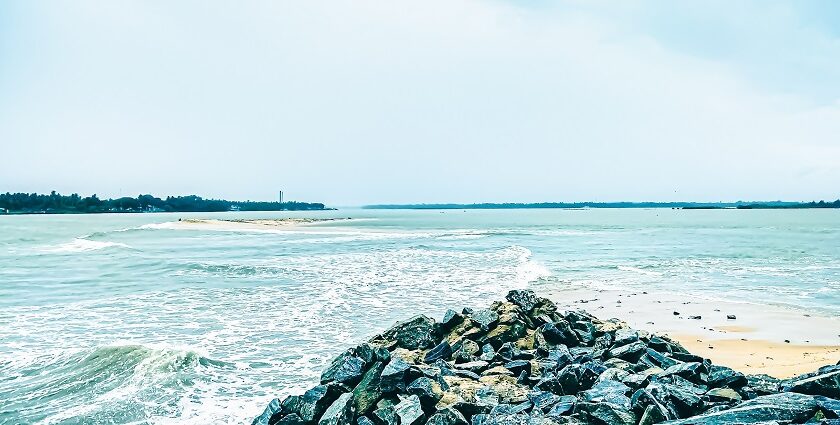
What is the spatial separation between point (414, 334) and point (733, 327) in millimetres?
10609

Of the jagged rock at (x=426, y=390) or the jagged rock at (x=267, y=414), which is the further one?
the jagged rock at (x=267, y=414)

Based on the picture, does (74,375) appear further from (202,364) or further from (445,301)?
(445,301)

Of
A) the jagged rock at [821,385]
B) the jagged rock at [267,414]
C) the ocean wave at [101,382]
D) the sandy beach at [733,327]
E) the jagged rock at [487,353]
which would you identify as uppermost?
the jagged rock at [821,385]

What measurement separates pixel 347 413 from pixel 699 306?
16.5 m

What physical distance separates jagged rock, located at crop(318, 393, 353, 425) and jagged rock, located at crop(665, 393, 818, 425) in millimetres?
4398

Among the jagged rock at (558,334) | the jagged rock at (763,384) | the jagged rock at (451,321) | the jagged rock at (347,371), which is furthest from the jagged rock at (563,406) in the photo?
the jagged rock at (451,321)

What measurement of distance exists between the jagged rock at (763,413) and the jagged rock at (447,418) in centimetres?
269

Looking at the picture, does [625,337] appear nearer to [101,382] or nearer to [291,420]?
[291,420]

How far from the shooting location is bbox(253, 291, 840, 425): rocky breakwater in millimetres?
6926

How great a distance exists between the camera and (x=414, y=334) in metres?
12.1

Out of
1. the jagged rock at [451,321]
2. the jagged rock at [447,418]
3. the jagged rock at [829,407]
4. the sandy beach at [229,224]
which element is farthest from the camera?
the sandy beach at [229,224]

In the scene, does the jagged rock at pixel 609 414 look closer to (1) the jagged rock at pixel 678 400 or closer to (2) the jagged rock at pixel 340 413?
(1) the jagged rock at pixel 678 400

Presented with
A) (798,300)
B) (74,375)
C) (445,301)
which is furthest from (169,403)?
(798,300)

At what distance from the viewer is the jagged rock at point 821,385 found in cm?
718
